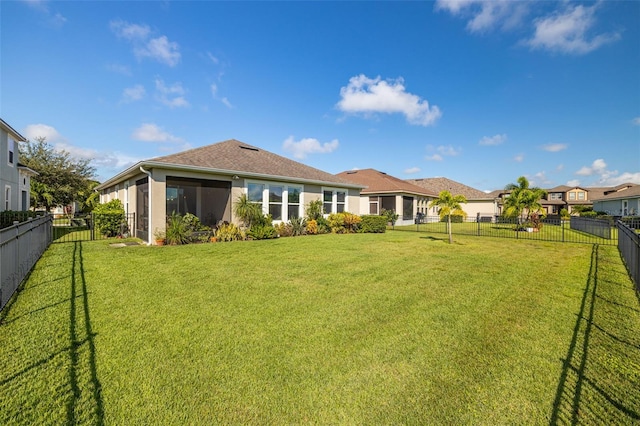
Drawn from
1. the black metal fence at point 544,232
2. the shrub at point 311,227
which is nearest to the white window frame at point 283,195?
the shrub at point 311,227

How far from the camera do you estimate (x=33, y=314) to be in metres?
4.28

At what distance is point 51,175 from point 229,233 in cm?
2985

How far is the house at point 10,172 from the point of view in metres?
16.4

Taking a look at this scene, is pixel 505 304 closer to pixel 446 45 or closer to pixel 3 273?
pixel 3 273

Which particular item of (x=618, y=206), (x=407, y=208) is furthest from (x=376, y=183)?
(x=618, y=206)

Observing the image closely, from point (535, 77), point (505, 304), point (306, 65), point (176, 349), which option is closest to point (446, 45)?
point (535, 77)

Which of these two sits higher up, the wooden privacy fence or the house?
the house

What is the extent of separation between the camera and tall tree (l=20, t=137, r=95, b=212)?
28.9 meters

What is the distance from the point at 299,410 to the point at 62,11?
45.6 feet

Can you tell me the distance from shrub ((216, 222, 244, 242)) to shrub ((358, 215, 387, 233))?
8449mm

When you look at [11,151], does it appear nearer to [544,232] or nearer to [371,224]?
[371,224]

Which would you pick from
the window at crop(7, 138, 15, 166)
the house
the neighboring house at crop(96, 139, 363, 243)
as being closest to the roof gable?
the neighboring house at crop(96, 139, 363, 243)

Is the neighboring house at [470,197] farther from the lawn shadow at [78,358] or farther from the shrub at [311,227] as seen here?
the lawn shadow at [78,358]

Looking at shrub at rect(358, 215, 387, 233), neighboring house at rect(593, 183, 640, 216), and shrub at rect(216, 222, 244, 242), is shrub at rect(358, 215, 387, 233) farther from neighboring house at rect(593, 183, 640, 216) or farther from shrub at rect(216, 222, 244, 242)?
neighboring house at rect(593, 183, 640, 216)
